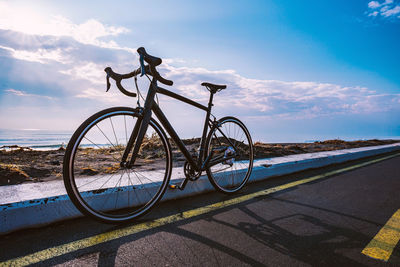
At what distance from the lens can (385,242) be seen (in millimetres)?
2219

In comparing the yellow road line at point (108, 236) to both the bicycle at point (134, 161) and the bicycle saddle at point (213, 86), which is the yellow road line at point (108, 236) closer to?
the bicycle at point (134, 161)

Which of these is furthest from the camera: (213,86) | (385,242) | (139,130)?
(213,86)

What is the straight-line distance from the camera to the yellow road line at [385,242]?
6.56ft

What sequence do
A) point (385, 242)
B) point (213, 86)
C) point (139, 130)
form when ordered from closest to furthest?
point (385, 242), point (139, 130), point (213, 86)

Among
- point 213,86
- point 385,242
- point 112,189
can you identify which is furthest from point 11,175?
point 385,242

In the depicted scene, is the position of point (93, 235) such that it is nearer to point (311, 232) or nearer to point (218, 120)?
point (311, 232)

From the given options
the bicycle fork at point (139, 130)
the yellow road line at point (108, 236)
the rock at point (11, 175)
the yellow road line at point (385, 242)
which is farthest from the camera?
the rock at point (11, 175)

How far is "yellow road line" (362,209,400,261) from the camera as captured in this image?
2.00 m

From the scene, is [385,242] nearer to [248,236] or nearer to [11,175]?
[248,236]

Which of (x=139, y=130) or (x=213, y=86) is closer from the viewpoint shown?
(x=139, y=130)

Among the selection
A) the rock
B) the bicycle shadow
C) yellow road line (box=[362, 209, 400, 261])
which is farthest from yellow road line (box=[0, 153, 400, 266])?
the rock

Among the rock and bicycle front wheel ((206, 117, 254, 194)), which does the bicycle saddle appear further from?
the rock

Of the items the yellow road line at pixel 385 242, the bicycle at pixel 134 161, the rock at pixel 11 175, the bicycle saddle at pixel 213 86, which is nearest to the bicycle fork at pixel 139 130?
the bicycle at pixel 134 161

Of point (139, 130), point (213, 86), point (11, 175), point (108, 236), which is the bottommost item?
point (108, 236)
